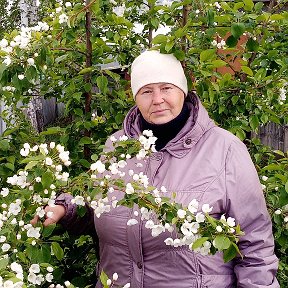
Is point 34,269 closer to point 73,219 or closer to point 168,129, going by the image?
point 73,219

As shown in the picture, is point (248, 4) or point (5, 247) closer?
point (5, 247)

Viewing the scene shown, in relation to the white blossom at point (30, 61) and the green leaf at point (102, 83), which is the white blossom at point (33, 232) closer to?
the white blossom at point (30, 61)

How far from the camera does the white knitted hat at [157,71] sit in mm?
2252

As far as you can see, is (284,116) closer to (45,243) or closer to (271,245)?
(271,245)

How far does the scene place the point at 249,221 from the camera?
2.07 meters

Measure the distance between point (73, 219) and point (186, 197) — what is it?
58cm

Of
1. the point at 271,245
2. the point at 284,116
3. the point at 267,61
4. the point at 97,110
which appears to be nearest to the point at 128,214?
the point at 271,245

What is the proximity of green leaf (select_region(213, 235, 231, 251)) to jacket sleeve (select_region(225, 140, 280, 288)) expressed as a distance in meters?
0.42

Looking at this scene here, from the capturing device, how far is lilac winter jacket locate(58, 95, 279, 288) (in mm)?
2064

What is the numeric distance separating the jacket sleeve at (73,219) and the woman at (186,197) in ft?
0.41

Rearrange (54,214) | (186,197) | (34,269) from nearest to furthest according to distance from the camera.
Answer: (34,269) < (186,197) < (54,214)

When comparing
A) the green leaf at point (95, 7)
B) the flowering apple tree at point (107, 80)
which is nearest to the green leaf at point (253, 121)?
the flowering apple tree at point (107, 80)

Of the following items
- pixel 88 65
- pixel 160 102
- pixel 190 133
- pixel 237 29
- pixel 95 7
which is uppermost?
pixel 95 7

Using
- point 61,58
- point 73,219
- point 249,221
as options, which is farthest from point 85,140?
point 249,221
